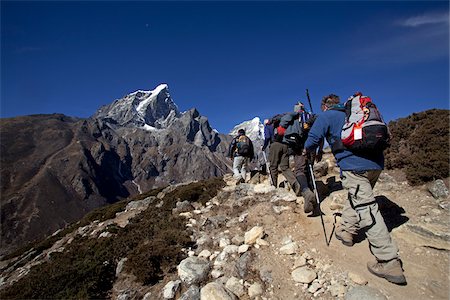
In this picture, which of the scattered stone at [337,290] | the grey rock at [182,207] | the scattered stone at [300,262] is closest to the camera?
the scattered stone at [337,290]

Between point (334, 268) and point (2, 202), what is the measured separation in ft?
716

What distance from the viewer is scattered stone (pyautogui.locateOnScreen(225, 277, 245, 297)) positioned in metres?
6.06

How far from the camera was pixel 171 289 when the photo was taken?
6730 millimetres

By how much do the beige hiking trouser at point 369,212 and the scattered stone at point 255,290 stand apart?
95.9 inches

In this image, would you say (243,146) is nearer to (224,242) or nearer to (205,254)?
(224,242)

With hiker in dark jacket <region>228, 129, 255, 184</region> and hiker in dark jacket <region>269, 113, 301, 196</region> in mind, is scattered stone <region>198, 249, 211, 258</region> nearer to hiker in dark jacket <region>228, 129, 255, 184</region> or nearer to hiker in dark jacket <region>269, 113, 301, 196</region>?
hiker in dark jacket <region>269, 113, 301, 196</region>

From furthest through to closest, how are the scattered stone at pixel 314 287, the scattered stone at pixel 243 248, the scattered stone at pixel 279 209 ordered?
1. the scattered stone at pixel 279 209
2. the scattered stone at pixel 243 248
3. the scattered stone at pixel 314 287

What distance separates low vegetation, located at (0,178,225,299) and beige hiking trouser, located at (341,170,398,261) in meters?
5.13

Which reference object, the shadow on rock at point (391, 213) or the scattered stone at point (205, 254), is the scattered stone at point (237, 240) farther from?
the shadow on rock at point (391, 213)

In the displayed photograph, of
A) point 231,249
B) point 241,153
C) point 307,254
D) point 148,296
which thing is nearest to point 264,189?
point 241,153

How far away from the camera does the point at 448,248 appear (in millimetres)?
6137

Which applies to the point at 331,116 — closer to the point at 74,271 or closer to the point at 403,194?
the point at 403,194

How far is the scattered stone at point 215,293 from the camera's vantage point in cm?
582

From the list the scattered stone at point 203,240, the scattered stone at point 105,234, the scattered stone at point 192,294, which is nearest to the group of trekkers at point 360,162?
the scattered stone at point 192,294
